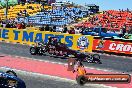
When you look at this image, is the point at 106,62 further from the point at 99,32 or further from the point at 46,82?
the point at 99,32

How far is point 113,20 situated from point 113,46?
2325cm

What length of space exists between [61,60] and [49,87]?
9041 mm

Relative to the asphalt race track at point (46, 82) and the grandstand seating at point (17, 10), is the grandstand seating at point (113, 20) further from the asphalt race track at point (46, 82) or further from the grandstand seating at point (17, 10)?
the asphalt race track at point (46, 82)

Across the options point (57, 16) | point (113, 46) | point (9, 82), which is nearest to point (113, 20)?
point (57, 16)

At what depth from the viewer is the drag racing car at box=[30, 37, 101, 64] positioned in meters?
23.9

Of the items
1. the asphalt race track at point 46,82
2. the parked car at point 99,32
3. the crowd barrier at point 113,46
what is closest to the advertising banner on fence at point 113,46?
the crowd barrier at point 113,46

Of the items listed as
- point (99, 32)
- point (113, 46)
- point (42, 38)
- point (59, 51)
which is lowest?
point (99, 32)

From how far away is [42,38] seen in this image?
108 ft

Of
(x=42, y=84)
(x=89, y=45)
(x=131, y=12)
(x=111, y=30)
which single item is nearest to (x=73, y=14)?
(x=131, y=12)

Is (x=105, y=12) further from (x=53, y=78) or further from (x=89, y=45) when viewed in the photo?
(x=53, y=78)

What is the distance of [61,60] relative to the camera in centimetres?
2406

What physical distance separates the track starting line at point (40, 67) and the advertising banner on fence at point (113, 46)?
Result: 8.78 meters

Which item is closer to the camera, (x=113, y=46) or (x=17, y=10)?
(x=113, y=46)

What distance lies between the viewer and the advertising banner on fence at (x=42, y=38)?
30641 mm
